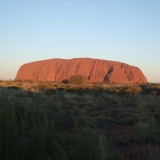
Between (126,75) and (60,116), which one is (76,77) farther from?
(60,116)

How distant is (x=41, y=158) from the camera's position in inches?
250

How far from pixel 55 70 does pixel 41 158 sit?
123 meters

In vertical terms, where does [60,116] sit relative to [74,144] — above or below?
below

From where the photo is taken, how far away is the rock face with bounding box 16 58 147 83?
390 ft

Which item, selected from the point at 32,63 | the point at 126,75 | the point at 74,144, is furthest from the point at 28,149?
the point at 32,63

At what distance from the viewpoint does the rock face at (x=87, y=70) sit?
119 meters

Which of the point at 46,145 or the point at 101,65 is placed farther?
the point at 101,65

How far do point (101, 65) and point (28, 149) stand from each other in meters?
119

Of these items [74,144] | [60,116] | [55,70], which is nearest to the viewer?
[74,144]

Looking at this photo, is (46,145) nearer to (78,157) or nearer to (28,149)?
(28,149)

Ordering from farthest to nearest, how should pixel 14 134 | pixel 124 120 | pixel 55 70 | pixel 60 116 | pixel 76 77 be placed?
pixel 55 70, pixel 76 77, pixel 60 116, pixel 124 120, pixel 14 134

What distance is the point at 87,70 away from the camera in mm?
124438

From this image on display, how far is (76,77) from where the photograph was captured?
78438 millimetres

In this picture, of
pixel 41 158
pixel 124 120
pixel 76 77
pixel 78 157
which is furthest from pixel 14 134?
pixel 76 77
